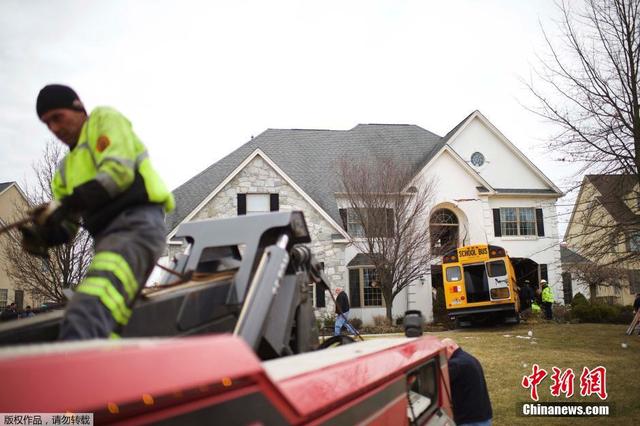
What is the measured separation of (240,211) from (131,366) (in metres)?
23.5

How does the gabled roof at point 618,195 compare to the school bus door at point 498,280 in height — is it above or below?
above

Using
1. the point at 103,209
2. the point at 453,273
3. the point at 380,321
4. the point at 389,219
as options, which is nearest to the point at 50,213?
the point at 103,209

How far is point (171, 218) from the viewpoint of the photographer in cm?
2473

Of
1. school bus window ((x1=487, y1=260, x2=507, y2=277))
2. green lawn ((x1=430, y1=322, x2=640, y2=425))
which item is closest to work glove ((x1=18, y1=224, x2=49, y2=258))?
green lawn ((x1=430, y1=322, x2=640, y2=425))

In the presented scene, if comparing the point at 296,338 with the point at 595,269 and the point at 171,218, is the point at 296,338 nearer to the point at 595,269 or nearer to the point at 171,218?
the point at 595,269

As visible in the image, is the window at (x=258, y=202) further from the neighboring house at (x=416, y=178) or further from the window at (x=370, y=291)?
the window at (x=370, y=291)

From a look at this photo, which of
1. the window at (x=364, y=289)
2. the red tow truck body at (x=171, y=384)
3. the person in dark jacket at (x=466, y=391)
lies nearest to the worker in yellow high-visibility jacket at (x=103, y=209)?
the red tow truck body at (x=171, y=384)

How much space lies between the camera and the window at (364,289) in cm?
2609

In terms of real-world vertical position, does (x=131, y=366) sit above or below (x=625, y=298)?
above

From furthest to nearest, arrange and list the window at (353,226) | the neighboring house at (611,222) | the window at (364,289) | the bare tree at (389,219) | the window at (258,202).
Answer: the window at (364,289) → the window at (353,226) → the window at (258,202) → the bare tree at (389,219) → the neighboring house at (611,222)

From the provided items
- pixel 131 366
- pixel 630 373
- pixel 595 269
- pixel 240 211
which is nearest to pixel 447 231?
pixel 240 211
